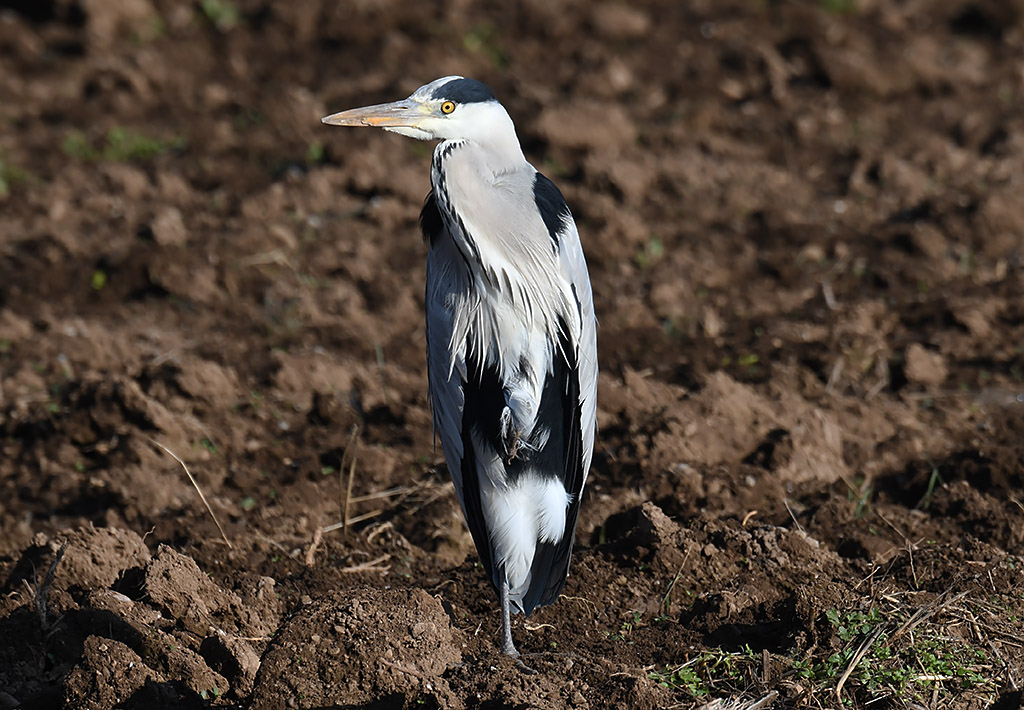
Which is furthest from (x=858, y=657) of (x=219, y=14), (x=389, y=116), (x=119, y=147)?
(x=219, y=14)

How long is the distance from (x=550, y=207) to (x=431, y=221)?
14.9 inches

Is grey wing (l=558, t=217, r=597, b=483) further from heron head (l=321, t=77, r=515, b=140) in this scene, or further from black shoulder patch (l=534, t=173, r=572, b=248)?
heron head (l=321, t=77, r=515, b=140)

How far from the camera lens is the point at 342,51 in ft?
30.9

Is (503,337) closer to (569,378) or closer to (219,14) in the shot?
(569,378)

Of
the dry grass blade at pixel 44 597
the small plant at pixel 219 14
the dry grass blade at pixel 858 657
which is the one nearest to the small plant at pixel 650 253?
the dry grass blade at pixel 858 657

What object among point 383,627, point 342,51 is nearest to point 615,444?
point 383,627

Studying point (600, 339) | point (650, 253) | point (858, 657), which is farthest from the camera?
point (650, 253)

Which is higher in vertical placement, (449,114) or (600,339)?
(449,114)

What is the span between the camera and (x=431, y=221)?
380 cm

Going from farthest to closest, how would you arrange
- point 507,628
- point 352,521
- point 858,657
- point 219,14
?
point 219,14 → point 352,521 → point 507,628 → point 858,657

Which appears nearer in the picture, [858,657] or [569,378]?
[858,657]

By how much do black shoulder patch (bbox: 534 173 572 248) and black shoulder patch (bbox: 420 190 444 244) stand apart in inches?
12.3

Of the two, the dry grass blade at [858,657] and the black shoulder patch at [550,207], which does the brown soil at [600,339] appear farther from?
the black shoulder patch at [550,207]

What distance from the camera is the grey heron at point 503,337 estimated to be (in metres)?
3.63
